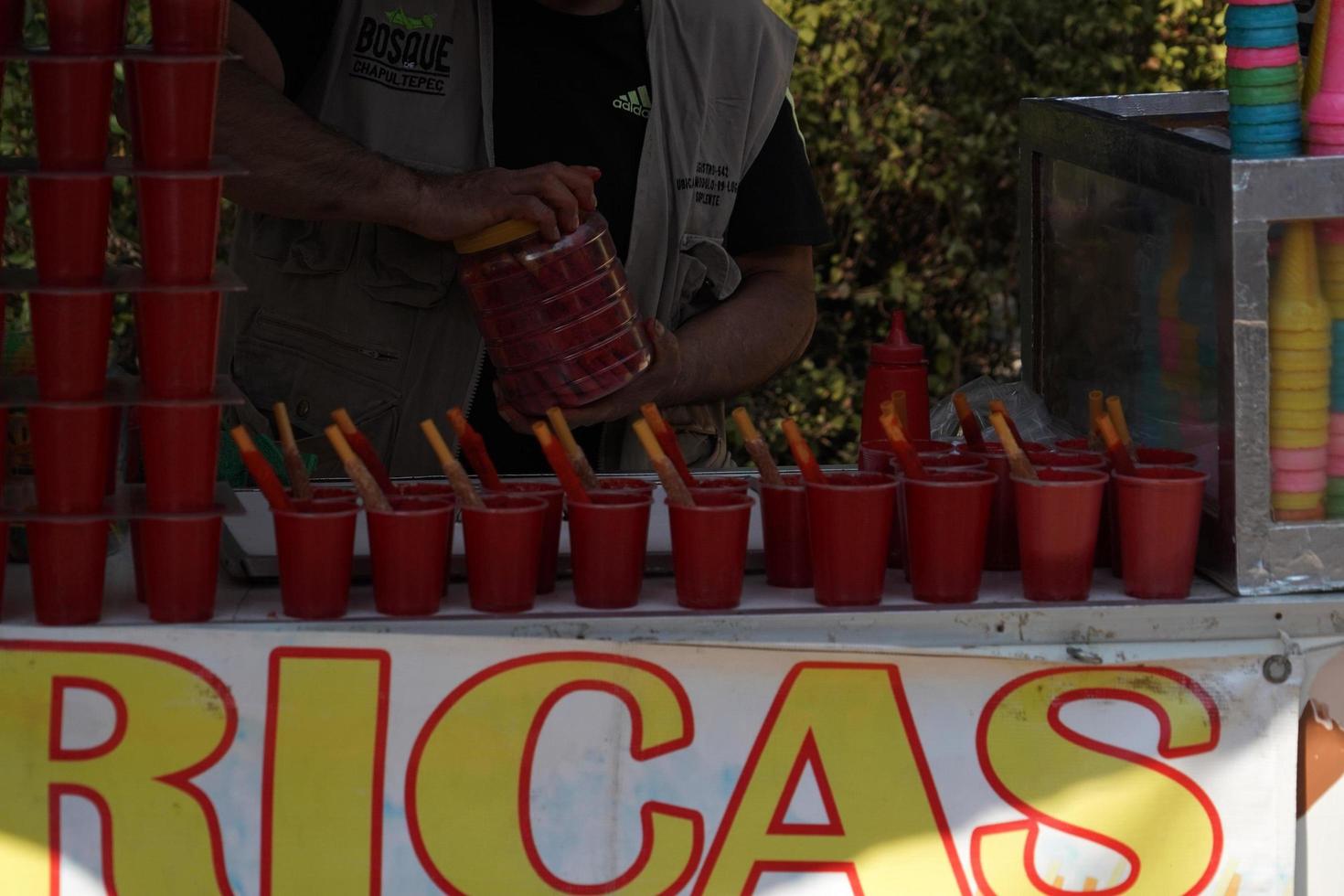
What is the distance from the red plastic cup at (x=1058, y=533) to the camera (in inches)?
61.8

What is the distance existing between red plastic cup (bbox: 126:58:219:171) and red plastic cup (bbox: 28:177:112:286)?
0.05 meters

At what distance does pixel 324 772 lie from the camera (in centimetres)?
152

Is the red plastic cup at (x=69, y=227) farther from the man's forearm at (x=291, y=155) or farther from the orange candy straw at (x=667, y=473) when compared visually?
the man's forearm at (x=291, y=155)

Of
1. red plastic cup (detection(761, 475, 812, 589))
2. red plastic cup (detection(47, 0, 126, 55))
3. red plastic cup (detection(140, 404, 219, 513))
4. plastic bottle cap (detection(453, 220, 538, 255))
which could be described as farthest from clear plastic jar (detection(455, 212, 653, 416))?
red plastic cup (detection(47, 0, 126, 55))

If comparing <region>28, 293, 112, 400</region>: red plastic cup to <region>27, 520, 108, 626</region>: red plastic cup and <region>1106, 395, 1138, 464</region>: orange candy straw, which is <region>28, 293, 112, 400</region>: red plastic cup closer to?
<region>27, 520, 108, 626</region>: red plastic cup

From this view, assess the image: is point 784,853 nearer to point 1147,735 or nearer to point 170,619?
point 1147,735

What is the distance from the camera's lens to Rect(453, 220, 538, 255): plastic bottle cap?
1956mm

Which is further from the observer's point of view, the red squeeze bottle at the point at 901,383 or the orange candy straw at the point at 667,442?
the red squeeze bottle at the point at 901,383

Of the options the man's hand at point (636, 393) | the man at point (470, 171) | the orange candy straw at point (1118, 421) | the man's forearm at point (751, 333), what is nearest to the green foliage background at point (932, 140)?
the man's forearm at point (751, 333)

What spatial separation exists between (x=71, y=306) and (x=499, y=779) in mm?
554

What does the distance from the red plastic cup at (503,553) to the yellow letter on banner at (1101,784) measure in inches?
17.3

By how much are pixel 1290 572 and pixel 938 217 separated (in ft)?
11.5

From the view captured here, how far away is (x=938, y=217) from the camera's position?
5008 millimetres

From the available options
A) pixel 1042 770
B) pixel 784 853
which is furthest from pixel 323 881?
pixel 1042 770
